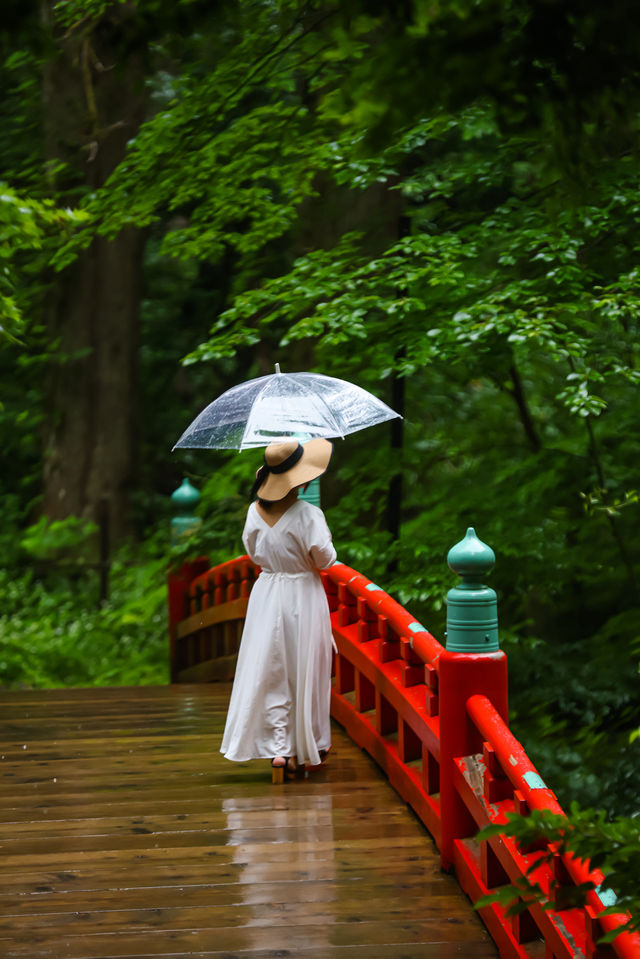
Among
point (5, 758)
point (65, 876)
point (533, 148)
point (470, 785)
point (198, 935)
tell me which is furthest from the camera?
point (533, 148)

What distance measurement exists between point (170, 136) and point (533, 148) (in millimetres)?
2621

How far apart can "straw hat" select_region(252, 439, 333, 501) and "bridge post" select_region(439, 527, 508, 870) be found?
1455 millimetres

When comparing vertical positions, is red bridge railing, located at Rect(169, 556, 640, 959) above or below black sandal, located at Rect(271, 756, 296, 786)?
above

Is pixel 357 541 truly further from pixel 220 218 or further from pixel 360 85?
pixel 360 85

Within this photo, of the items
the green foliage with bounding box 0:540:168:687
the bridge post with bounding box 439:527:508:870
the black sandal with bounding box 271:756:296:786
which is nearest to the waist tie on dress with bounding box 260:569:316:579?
the black sandal with bounding box 271:756:296:786

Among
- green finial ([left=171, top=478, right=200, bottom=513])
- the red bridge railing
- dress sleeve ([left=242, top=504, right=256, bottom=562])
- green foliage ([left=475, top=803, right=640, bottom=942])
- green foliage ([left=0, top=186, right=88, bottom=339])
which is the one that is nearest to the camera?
green foliage ([left=475, top=803, right=640, bottom=942])

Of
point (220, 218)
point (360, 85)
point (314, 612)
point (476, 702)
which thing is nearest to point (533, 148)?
point (220, 218)

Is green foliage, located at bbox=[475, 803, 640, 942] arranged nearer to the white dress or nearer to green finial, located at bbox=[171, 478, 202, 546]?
the white dress

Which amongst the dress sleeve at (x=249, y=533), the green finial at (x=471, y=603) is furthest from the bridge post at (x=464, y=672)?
the dress sleeve at (x=249, y=533)

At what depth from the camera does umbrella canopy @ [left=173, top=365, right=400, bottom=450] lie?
18.9 feet

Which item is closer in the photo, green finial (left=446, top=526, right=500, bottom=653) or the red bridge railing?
the red bridge railing

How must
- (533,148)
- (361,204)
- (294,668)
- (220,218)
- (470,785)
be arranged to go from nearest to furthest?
(470,785), (294,668), (533,148), (220,218), (361,204)

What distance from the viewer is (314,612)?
19.8 ft

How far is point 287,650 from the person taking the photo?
603 cm
